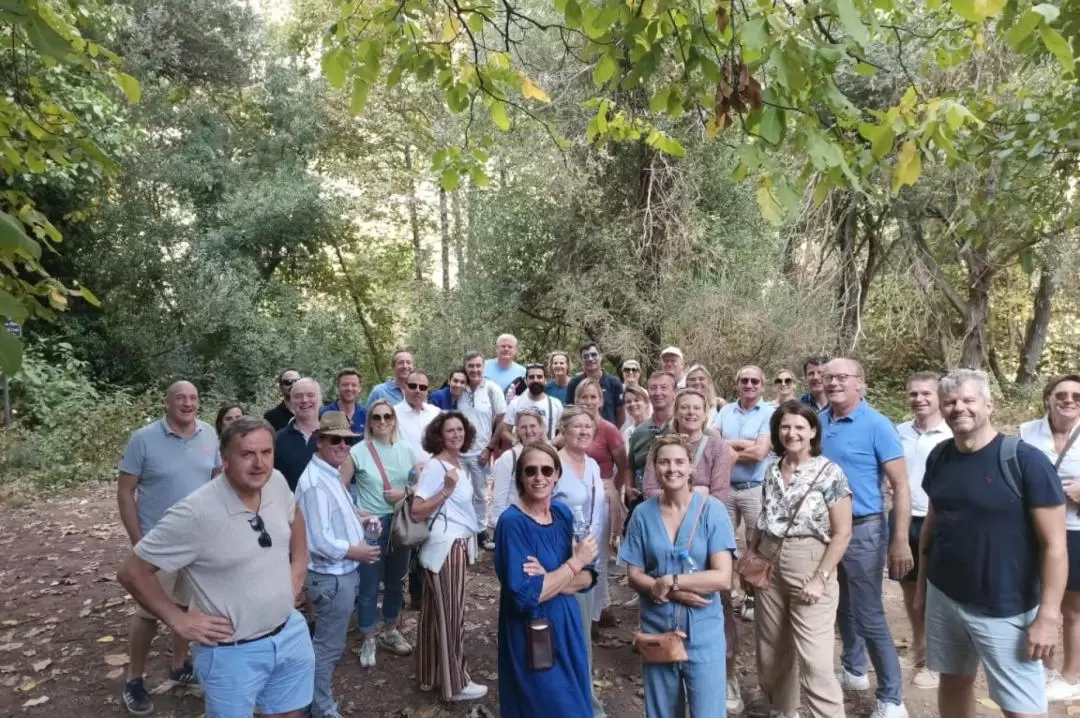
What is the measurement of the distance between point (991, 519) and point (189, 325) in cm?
1561

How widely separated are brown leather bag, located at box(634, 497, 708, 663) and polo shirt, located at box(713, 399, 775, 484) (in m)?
2.09

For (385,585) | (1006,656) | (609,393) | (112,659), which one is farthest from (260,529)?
(609,393)

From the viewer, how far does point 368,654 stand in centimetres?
486

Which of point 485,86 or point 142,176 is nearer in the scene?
point 485,86

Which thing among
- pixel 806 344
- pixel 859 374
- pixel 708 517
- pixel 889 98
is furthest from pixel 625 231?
pixel 708 517

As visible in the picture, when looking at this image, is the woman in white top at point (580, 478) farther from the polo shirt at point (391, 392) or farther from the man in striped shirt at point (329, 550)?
the polo shirt at point (391, 392)

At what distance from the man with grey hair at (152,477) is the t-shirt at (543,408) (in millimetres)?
2947

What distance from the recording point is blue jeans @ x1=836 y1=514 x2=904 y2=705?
13.1ft

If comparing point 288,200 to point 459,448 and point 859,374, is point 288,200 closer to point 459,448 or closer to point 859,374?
point 459,448

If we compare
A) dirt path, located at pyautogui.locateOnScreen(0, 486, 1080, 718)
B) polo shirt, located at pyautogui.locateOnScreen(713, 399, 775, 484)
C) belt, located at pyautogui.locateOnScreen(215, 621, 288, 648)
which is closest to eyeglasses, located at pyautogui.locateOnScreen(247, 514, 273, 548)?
belt, located at pyautogui.locateOnScreen(215, 621, 288, 648)

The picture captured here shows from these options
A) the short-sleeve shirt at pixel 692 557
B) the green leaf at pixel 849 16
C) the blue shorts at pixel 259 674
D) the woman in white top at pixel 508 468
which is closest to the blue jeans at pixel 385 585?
the woman in white top at pixel 508 468

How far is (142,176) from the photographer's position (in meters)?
15.0

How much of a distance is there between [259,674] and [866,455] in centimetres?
348

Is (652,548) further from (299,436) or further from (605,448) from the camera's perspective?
(299,436)
